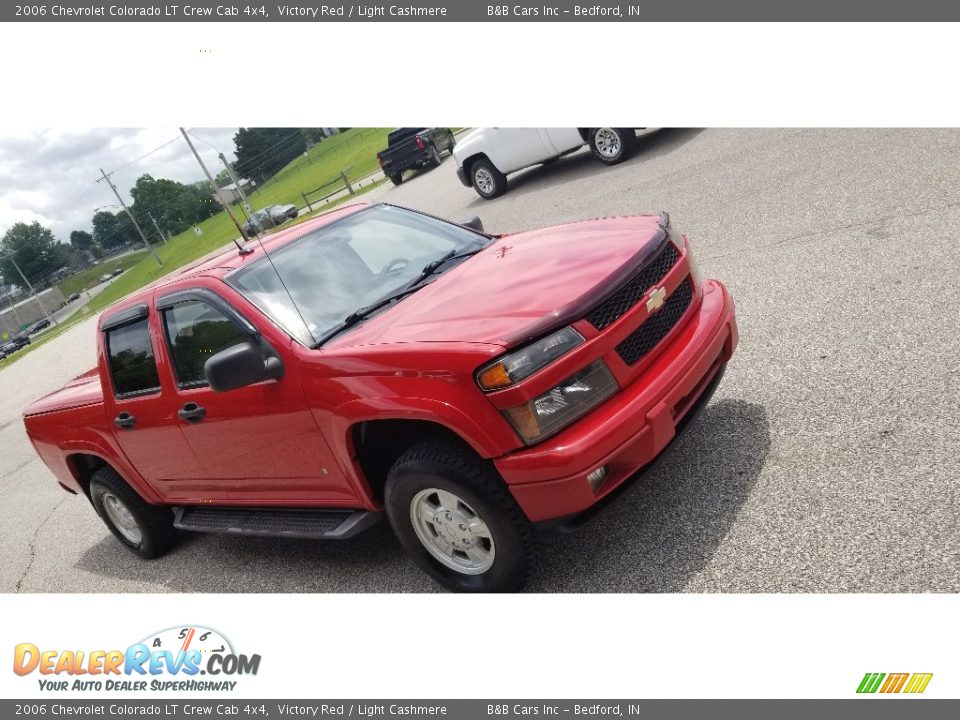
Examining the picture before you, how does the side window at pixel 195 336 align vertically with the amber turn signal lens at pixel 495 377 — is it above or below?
above

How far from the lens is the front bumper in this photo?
9.13 ft

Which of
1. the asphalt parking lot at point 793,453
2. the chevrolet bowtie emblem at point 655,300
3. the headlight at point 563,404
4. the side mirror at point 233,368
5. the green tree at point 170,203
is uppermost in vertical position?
the green tree at point 170,203

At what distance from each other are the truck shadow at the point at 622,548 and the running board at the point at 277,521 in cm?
38

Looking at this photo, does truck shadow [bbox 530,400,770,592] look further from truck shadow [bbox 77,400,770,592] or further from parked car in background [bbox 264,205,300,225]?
parked car in background [bbox 264,205,300,225]

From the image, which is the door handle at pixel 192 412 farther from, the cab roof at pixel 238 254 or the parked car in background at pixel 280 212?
the parked car in background at pixel 280 212

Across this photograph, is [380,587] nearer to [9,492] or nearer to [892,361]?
[892,361]

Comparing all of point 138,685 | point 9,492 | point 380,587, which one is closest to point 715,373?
point 380,587

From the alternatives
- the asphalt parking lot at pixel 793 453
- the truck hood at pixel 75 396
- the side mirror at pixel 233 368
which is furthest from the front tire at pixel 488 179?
the side mirror at pixel 233 368

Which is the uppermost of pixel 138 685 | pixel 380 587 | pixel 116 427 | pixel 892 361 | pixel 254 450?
pixel 116 427

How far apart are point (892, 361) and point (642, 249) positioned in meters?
1.77

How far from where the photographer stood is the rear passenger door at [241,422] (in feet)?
11.7

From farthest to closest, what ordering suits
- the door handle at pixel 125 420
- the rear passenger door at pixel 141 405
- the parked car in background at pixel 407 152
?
the parked car in background at pixel 407 152, the door handle at pixel 125 420, the rear passenger door at pixel 141 405

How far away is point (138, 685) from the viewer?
137 inches

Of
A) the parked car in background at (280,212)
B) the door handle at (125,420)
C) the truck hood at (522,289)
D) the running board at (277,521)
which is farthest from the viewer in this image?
the door handle at (125,420)
